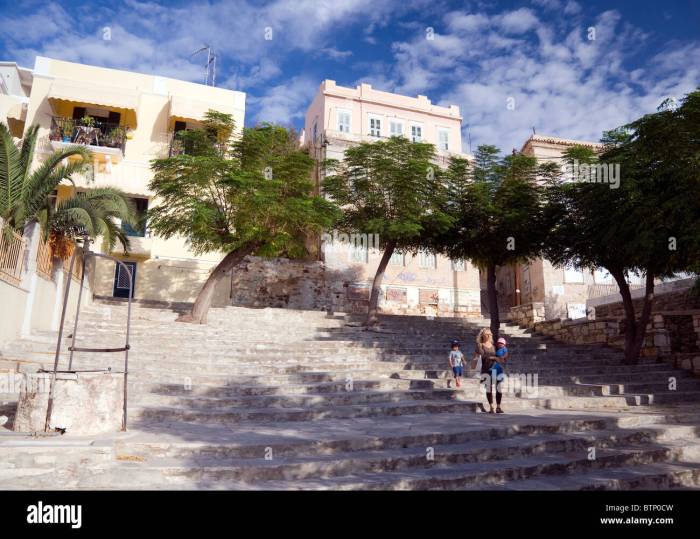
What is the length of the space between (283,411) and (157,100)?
796 inches

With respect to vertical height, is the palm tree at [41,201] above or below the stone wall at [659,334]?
above

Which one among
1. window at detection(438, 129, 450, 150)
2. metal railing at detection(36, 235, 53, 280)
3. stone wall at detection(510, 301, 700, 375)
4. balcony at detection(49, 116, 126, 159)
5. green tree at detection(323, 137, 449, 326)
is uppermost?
window at detection(438, 129, 450, 150)

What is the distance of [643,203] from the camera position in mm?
11828

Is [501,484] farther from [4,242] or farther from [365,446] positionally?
[4,242]

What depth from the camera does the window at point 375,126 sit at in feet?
96.5

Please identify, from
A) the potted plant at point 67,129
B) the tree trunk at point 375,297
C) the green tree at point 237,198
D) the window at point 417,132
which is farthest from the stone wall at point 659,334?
the potted plant at point 67,129

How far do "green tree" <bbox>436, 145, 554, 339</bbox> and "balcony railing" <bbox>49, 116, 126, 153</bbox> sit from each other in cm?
1504

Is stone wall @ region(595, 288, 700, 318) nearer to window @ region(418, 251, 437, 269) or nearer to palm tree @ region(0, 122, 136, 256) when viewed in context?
window @ region(418, 251, 437, 269)

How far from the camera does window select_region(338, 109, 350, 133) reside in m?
28.9

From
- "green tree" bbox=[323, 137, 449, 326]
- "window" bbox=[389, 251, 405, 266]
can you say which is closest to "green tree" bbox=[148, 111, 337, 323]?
"green tree" bbox=[323, 137, 449, 326]

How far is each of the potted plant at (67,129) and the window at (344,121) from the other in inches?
547

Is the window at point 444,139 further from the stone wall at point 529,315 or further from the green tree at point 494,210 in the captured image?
the stone wall at point 529,315

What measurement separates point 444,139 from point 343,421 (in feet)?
A: 85.2

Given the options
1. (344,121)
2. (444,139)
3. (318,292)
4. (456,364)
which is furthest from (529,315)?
(344,121)
